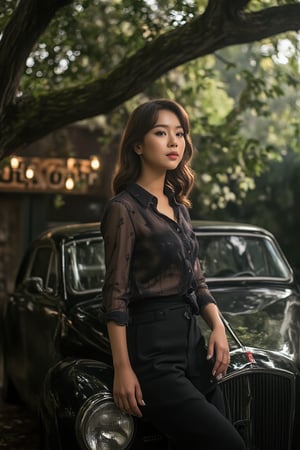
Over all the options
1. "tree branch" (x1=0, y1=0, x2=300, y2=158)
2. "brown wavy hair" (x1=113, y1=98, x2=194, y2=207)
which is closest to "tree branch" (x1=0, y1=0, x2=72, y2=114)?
"tree branch" (x1=0, y1=0, x2=300, y2=158)

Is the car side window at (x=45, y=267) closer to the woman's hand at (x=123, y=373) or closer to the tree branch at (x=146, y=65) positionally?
the tree branch at (x=146, y=65)

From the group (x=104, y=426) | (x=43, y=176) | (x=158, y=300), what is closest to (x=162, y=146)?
(x=158, y=300)

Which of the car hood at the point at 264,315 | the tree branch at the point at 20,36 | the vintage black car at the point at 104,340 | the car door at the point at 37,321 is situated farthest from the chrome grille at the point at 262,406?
the tree branch at the point at 20,36

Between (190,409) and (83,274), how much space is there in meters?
2.53

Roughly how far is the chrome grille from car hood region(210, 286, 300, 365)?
244mm

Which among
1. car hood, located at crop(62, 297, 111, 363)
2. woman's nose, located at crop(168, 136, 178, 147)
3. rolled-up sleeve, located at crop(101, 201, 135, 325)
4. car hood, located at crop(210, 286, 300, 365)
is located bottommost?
car hood, located at crop(62, 297, 111, 363)

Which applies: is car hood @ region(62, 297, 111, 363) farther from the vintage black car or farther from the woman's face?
the woman's face

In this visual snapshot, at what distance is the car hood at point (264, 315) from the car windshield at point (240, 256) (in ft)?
0.93

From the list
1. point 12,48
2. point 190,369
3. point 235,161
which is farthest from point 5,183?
point 190,369

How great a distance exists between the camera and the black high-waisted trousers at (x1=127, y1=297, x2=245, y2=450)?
9.68ft

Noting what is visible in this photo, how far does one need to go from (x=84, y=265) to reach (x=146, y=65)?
181 cm

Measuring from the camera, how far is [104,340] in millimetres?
4352

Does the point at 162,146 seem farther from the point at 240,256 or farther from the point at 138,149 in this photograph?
the point at 240,256

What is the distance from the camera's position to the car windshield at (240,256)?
5539 mm
